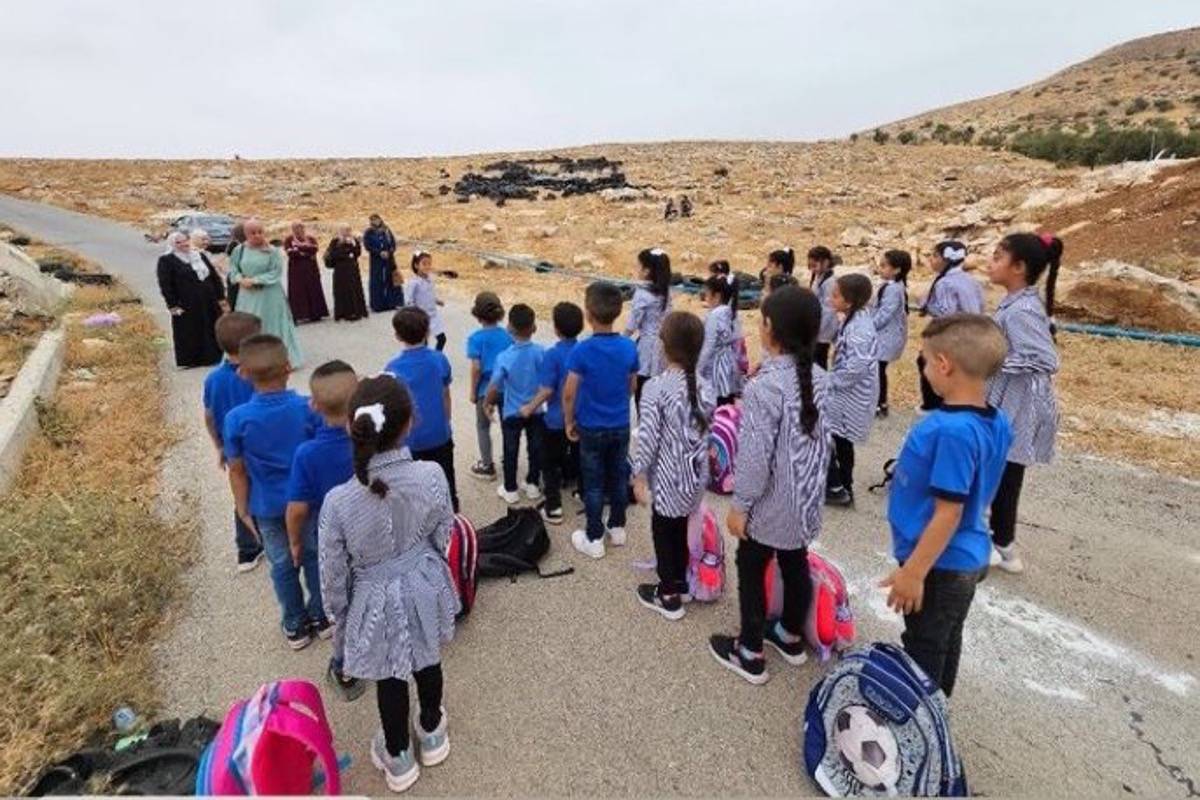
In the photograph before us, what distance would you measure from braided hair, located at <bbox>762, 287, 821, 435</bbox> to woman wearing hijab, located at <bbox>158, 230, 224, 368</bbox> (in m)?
7.44

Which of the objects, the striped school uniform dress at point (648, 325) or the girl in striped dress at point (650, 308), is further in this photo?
the striped school uniform dress at point (648, 325)

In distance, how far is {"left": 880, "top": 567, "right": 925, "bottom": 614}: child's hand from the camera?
2270 millimetres

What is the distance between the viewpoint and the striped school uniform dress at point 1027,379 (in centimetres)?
356

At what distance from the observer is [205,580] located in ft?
13.0

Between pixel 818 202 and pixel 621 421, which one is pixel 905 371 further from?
pixel 818 202

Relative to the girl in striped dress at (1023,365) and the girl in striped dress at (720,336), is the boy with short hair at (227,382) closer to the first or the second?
the girl in striped dress at (720,336)

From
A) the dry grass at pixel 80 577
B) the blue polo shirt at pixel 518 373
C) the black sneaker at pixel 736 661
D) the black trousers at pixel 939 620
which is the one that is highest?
the blue polo shirt at pixel 518 373

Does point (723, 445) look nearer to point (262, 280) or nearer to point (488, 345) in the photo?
point (488, 345)

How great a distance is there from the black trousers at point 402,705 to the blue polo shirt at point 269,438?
44.1 inches

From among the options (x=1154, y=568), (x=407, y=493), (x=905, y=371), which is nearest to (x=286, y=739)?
(x=407, y=493)

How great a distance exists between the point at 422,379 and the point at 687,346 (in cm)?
171

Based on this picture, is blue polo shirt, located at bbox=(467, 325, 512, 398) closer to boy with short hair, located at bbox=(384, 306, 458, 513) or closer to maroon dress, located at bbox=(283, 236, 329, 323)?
boy with short hair, located at bbox=(384, 306, 458, 513)

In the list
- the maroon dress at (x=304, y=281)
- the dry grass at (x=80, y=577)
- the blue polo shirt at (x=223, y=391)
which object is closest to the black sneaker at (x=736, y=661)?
the dry grass at (x=80, y=577)

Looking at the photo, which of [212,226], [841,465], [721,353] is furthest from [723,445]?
[212,226]
